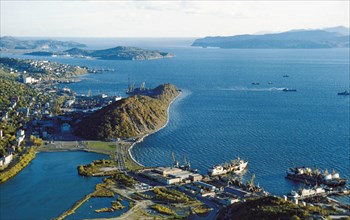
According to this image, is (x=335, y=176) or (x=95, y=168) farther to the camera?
(x=95, y=168)

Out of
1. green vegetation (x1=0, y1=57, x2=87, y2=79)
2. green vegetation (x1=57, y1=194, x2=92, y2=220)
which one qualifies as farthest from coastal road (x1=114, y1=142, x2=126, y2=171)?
green vegetation (x1=0, y1=57, x2=87, y2=79)

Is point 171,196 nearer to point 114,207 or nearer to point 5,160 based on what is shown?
point 114,207

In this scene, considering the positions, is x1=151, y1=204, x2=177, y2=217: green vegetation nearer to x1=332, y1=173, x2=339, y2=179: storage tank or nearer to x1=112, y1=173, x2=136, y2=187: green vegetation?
x1=112, y1=173, x2=136, y2=187: green vegetation

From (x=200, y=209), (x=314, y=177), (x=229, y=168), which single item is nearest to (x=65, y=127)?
(x=229, y=168)

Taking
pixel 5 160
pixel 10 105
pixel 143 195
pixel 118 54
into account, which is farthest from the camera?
pixel 118 54

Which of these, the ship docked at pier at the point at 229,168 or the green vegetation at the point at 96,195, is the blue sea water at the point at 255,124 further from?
the green vegetation at the point at 96,195

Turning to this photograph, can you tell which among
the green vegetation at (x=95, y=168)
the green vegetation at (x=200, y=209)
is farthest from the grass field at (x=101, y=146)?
the green vegetation at (x=200, y=209)
